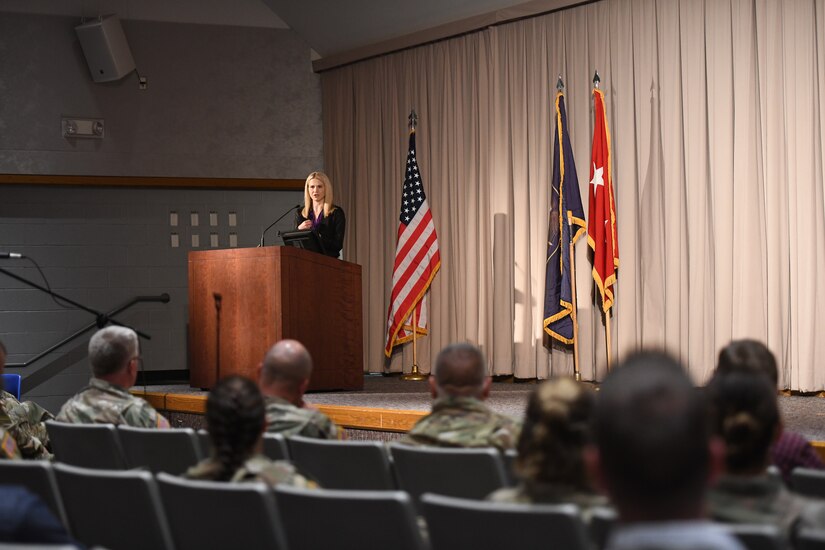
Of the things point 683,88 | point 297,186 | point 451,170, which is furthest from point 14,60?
point 683,88

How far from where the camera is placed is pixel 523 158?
28.6 ft

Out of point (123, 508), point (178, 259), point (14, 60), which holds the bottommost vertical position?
point (123, 508)

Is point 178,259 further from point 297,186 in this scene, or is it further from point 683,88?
point 683,88


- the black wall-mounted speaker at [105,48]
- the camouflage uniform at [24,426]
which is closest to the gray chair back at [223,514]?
the camouflage uniform at [24,426]

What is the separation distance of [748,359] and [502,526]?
128 centimetres

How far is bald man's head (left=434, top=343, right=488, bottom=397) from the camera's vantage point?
3033 mm

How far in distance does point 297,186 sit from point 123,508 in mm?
7780

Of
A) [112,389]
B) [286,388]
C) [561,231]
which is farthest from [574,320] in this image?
[286,388]

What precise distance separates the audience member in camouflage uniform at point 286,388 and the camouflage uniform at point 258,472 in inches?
33.8

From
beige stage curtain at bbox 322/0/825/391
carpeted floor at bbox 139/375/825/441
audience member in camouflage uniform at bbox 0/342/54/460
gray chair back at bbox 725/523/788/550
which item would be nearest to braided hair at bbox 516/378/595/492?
gray chair back at bbox 725/523/788/550

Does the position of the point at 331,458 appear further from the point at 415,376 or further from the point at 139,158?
the point at 139,158

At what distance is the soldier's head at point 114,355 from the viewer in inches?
149

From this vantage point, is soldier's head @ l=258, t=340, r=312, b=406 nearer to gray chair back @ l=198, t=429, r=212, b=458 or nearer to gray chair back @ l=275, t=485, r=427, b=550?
gray chair back @ l=198, t=429, r=212, b=458

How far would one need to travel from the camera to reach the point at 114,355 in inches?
149
